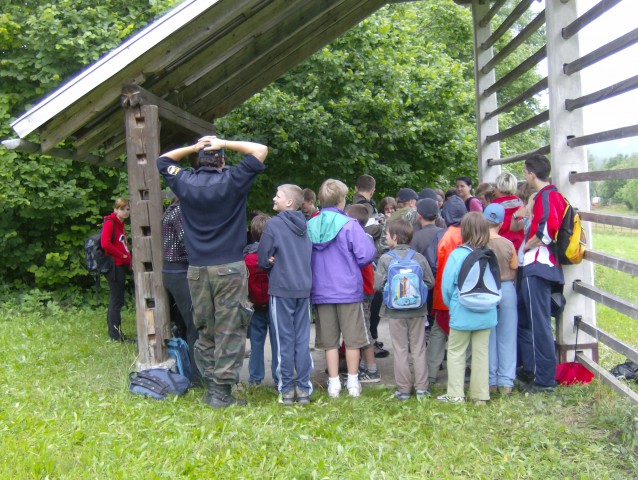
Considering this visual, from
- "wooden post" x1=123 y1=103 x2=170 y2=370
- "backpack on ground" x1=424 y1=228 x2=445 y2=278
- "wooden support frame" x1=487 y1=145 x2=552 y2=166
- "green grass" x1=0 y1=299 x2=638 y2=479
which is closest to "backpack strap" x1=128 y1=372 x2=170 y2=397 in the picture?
"green grass" x1=0 y1=299 x2=638 y2=479

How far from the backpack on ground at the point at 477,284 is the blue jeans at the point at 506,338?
38 centimetres

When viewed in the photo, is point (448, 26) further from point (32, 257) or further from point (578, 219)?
point (578, 219)

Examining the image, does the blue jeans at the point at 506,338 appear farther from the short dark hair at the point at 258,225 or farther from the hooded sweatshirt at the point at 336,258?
the short dark hair at the point at 258,225

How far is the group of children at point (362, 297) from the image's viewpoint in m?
5.75

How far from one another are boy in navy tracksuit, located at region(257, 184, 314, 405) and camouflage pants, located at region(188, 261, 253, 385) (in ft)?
0.87

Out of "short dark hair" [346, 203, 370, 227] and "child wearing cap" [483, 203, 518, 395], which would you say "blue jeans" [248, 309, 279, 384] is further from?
"child wearing cap" [483, 203, 518, 395]

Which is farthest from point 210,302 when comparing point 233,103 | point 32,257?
point 32,257

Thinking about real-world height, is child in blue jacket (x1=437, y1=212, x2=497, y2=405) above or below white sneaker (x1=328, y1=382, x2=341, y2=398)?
above

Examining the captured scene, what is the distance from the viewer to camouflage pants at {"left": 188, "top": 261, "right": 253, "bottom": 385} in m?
5.56

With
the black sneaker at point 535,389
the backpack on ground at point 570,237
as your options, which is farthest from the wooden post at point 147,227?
the backpack on ground at point 570,237

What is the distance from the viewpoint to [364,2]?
29.2 ft

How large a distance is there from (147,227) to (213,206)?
113 centimetres

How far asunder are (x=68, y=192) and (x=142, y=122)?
212 inches

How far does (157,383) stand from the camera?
593 cm
